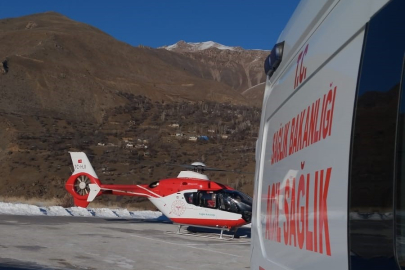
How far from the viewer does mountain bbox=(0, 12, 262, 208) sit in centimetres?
4184

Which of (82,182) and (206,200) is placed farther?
(82,182)

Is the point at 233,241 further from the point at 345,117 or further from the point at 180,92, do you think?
the point at 180,92

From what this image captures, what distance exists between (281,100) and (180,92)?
7087cm

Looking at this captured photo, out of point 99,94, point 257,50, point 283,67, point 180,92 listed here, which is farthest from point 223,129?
point 257,50

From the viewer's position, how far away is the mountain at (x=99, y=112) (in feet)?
137

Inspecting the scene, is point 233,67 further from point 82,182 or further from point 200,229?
point 200,229

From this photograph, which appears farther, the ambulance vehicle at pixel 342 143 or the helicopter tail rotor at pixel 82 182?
the helicopter tail rotor at pixel 82 182

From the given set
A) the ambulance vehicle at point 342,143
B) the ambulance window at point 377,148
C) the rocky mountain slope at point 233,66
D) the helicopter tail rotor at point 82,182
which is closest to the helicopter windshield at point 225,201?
the helicopter tail rotor at point 82,182

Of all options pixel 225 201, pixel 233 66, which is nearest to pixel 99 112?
pixel 225 201

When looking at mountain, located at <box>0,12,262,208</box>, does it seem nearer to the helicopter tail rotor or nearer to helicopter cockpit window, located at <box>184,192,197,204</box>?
the helicopter tail rotor

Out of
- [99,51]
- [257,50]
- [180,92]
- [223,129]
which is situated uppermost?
[257,50]

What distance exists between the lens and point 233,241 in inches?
760

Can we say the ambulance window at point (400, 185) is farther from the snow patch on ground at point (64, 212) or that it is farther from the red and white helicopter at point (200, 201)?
the snow patch on ground at point (64, 212)

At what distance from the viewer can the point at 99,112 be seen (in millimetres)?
59031
